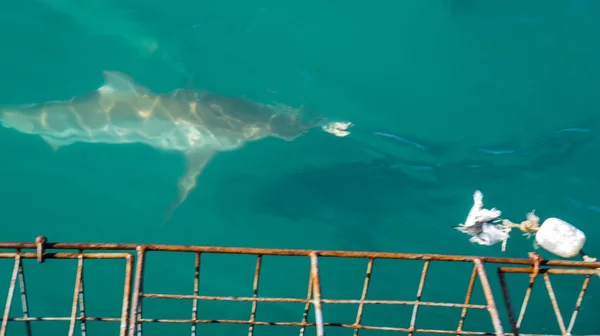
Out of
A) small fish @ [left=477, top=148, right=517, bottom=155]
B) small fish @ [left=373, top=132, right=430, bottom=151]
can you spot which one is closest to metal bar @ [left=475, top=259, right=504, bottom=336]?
small fish @ [left=373, top=132, right=430, bottom=151]

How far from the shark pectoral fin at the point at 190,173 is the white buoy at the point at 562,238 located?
4284 mm

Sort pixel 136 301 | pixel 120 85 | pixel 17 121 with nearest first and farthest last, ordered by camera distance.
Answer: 1. pixel 136 301
2. pixel 17 121
3. pixel 120 85

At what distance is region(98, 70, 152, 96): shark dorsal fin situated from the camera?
8562 millimetres

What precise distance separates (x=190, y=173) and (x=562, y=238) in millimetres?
4640

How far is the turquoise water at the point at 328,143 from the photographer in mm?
7082

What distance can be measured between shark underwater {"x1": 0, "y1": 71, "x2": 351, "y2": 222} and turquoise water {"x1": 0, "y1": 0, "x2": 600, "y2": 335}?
185mm

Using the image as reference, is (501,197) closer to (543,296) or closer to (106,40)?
(543,296)

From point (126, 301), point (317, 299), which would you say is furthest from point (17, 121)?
point (317, 299)

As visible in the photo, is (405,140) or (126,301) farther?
(405,140)

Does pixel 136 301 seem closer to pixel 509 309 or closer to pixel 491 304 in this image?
pixel 491 304

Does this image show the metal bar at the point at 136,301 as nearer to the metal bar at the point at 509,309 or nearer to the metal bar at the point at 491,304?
the metal bar at the point at 491,304

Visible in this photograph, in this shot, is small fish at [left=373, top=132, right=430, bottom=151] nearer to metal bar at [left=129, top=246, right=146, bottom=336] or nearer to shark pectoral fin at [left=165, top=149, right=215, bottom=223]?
shark pectoral fin at [left=165, top=149, right=215, bottom=223]

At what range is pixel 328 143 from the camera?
8438mm

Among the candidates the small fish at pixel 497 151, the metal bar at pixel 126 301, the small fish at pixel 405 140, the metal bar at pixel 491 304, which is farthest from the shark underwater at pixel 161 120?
the metal bar at pixel 491 304
